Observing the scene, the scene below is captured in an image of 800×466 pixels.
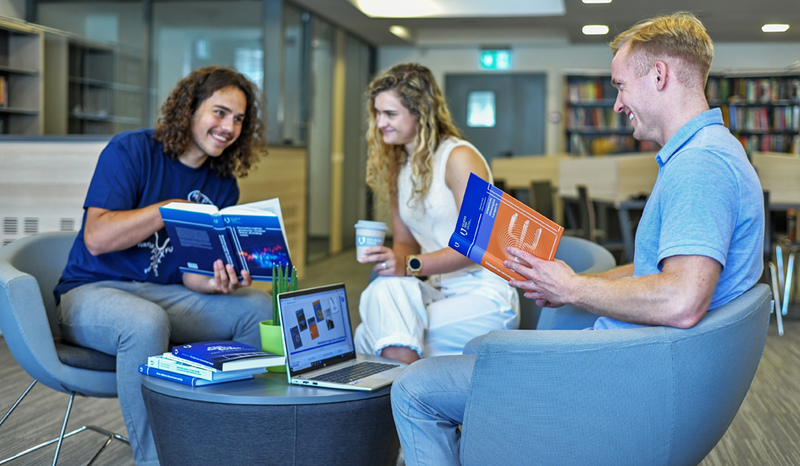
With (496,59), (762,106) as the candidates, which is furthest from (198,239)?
(762,106)

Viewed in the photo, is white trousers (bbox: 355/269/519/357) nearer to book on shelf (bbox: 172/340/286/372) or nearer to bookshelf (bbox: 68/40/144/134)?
→ book on shelf (bbox: 172/340/286/372)

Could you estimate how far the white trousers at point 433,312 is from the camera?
2033mm

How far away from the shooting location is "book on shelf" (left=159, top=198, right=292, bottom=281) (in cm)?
188

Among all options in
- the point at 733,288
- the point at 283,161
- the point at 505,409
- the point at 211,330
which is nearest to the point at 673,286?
the point at 733,288

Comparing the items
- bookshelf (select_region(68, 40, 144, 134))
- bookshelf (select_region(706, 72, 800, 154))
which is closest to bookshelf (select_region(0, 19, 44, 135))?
bookshelf (select_region(68, 40, 144, 134))

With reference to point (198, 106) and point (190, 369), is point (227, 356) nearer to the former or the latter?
point (190, 369)

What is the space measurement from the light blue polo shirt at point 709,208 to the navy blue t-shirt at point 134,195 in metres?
1.51

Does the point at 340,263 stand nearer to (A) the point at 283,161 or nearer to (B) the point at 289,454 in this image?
(A) the point at 283,161

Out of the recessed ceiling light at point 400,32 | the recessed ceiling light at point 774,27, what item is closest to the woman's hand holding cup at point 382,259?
the recessed ceiling light at point 400,32

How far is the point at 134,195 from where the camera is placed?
219 cm

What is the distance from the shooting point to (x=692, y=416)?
1.25 metres

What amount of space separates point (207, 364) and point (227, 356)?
0.06 m

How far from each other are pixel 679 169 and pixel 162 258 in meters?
1.62

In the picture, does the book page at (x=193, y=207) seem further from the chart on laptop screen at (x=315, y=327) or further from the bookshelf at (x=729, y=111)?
the bookshelf at (x=729, y=111)
